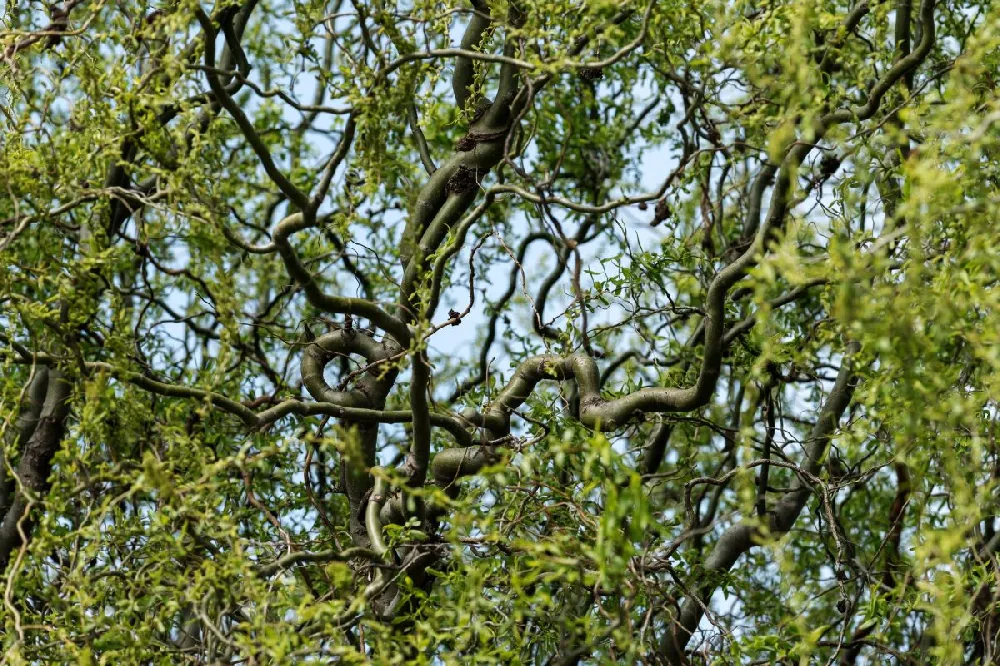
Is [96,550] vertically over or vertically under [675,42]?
under

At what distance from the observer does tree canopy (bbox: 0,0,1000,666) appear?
4.26 meters

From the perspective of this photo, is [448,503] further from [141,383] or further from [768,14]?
[768,14]

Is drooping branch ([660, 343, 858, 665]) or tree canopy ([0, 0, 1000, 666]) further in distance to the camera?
drooping branch ([660, 343, 858, 665])

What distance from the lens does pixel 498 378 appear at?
23.2 ft

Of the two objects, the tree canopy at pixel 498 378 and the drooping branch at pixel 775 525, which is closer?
Answer: the tree canopy at pixel 498 378

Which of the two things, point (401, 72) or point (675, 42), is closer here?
point (401, 72)

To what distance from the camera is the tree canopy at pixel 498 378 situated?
4258 mm

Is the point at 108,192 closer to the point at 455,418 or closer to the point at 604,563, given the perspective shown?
the point at 455,418

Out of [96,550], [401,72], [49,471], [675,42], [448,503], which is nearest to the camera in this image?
[448,503]

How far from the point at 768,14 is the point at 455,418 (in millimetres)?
2361

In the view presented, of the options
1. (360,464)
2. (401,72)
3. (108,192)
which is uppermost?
(401,72)

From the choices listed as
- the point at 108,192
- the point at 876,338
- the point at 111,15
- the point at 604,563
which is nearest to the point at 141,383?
the point at 108,192

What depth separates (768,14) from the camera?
5.51 metres

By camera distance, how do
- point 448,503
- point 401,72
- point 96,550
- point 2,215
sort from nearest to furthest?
1. point 448,503
2. point 96,550
3. point 401,72
4. point 2,215
